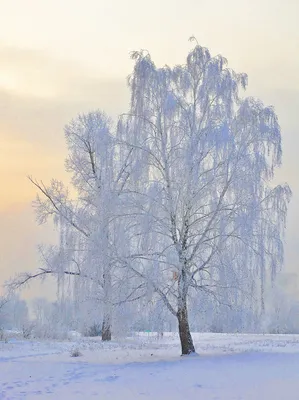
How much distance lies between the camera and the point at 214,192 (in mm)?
17406

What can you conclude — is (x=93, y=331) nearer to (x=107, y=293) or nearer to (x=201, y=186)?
(x=107, y=293)

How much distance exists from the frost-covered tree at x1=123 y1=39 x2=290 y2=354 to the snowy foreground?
197 centimetres

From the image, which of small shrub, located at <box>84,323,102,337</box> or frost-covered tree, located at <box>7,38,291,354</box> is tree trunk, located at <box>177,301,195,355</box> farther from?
small shrub, located at <box>84,323,102,337</box>

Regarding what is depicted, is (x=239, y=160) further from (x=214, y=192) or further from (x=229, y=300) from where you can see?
(x=229, y=300)

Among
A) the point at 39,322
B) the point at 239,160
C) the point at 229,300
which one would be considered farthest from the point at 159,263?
the point at 39,322

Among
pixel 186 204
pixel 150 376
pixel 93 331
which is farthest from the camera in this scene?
pixel 93 331

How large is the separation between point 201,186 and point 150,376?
623 cm

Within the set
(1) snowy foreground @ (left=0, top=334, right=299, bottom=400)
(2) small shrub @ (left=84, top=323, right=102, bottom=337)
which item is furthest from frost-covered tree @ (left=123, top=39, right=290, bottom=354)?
(2) small shrub @ (left=84, top=323, right=102, bottom=337)

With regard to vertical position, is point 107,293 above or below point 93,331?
above

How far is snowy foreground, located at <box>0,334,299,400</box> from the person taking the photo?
458 inches

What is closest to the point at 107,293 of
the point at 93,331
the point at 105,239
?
the point at 105,239

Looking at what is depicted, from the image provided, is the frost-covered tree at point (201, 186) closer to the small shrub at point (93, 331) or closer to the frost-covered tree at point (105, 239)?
the frost-covered tree at point (105, 239)

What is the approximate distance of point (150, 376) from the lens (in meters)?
13.7

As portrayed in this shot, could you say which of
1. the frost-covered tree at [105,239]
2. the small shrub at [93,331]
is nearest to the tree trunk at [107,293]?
the frost-covered tree at [105,239]
